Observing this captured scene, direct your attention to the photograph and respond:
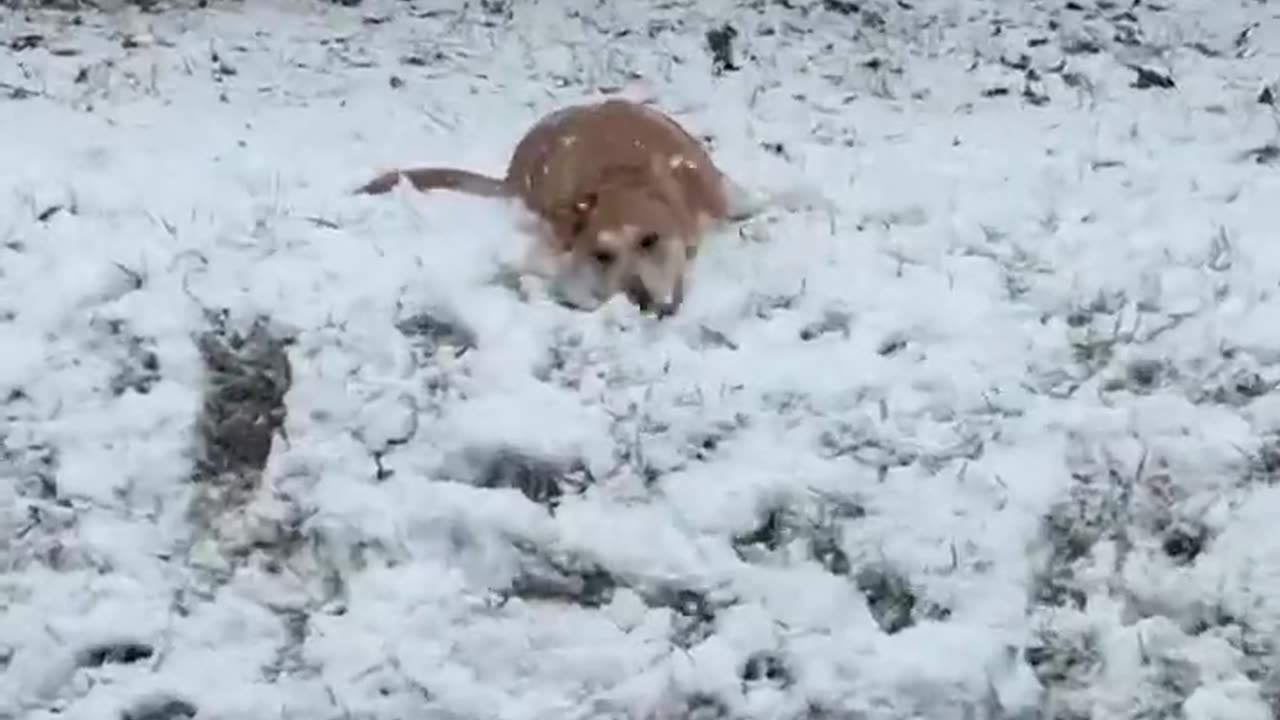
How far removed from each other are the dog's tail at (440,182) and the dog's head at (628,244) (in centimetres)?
53

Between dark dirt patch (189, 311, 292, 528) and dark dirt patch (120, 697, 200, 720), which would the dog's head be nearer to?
dark dirt patch (189, 311, 292, 528)

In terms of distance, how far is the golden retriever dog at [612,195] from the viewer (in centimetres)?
538

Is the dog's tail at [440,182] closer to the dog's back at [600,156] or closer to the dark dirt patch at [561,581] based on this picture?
the dog's back at [600,156]

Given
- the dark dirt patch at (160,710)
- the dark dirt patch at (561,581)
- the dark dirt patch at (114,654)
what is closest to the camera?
the dark dirt patch at (160,710)

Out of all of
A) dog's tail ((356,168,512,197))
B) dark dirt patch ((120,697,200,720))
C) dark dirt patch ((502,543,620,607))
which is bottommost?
dog's tail ((356,168,512,197))

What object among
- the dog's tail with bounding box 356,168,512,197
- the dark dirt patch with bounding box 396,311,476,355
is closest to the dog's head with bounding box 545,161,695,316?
the dark dirt patch with bounding box 396,311,476,355

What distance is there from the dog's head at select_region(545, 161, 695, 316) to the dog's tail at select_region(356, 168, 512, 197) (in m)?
0.53

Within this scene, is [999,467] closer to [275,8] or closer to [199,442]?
[199,442]

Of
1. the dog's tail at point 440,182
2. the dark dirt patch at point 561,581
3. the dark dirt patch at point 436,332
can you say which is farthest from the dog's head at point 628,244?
the dark dirt patch at point 561,581

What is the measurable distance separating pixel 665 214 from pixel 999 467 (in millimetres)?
1635

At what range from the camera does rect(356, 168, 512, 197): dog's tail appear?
20.1 feet

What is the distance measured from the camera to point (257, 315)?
5.08 m

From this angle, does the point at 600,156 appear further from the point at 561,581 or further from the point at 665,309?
the point at 561,581

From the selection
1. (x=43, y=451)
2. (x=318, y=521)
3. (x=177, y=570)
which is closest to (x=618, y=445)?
(x=318, y=521)
